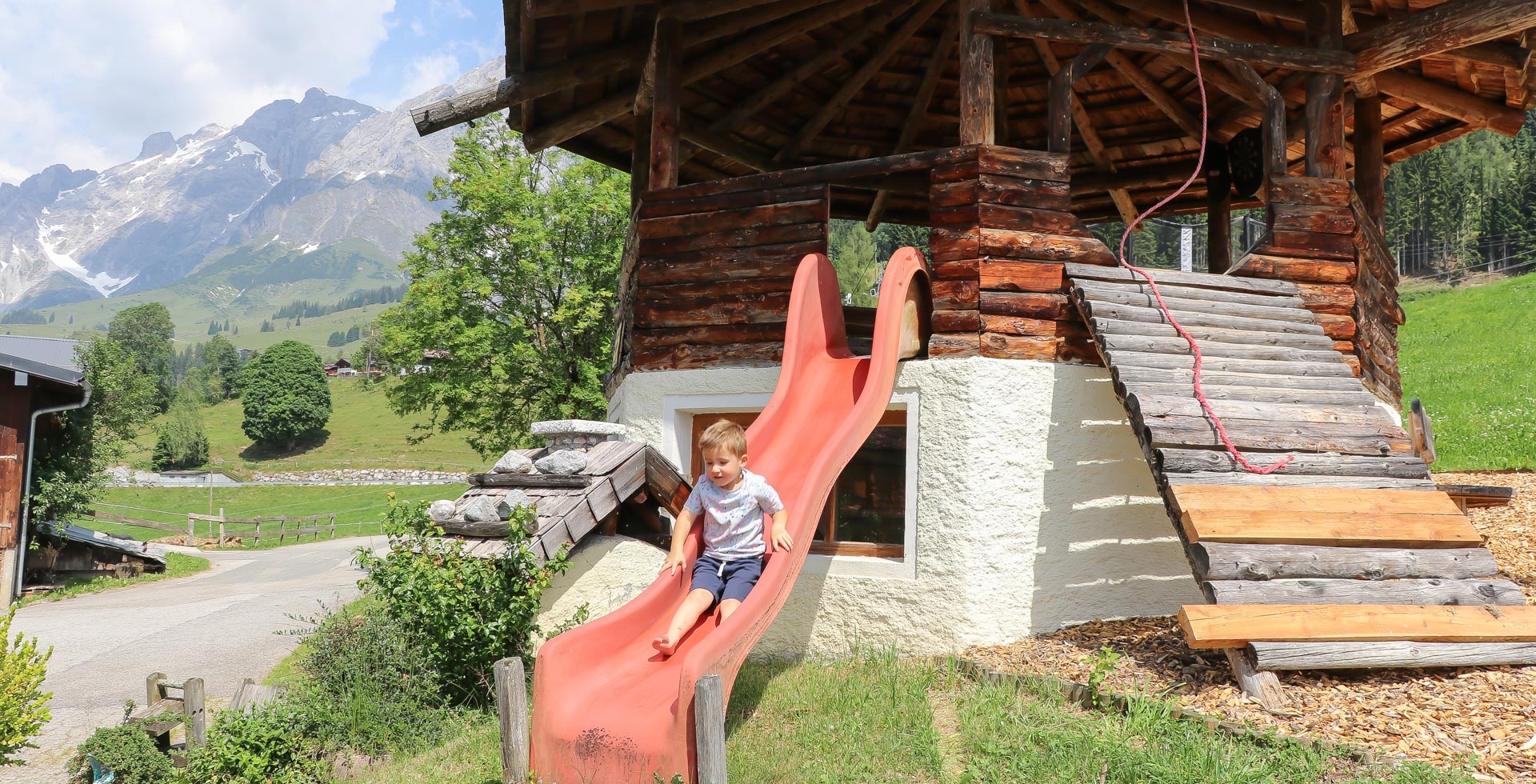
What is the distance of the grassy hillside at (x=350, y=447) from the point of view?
60000 mm

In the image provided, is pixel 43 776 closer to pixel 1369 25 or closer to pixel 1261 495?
pixel 1261 495

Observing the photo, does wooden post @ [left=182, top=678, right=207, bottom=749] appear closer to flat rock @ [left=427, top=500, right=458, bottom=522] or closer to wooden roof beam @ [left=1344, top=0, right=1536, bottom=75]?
flat rock @ [left=427, top=500, right=458, bottom=522]

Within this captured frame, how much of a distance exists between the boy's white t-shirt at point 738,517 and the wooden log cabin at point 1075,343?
2069mm

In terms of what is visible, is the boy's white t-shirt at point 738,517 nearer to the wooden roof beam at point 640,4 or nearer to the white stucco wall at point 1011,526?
the white stucco wall at point 1011,526

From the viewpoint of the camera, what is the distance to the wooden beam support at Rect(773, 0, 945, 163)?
9.82 metres

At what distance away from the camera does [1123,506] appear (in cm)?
703

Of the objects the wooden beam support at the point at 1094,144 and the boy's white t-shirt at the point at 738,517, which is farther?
the wooden beam support at the point at 1094,144

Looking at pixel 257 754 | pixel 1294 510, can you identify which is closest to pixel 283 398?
pixel 257 754

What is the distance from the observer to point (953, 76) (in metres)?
11.8

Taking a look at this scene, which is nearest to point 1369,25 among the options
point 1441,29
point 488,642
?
point 1441,29

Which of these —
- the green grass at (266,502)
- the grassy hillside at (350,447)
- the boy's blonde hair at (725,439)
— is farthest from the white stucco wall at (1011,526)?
the grassy hillside at (350,447)

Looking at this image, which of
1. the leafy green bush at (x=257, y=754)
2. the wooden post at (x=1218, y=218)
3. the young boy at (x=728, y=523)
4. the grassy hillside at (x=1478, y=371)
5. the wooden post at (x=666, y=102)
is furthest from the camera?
the grassy hillside at (x=1478, y=371)

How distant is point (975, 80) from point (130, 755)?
7.30 meters

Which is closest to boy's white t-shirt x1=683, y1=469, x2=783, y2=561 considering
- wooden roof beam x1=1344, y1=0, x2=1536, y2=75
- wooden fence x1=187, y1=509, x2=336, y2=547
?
wooden roof beam x1=1344, y1=0, x2=1536, y2=75
